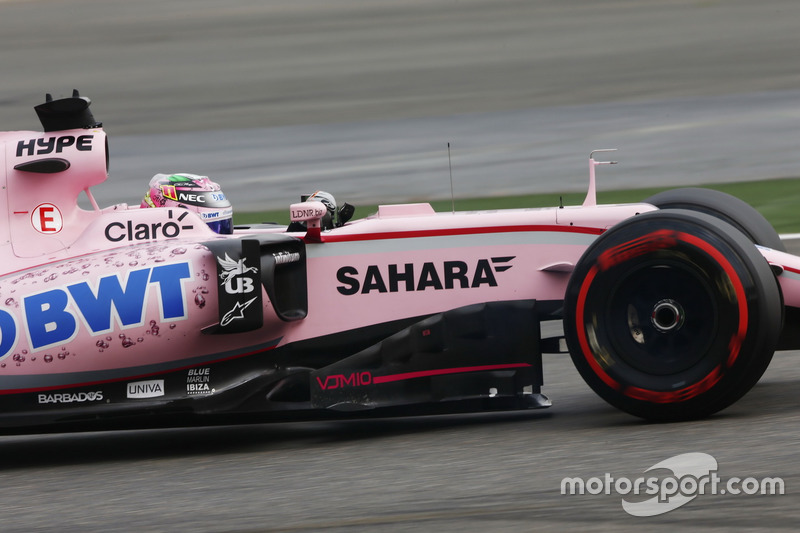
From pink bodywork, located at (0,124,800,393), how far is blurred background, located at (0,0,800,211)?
299 inches

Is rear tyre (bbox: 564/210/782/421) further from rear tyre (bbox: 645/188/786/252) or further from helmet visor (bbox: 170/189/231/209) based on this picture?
helmet visor (bbox: 170/189/231/209)

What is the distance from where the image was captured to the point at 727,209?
6.62 metres

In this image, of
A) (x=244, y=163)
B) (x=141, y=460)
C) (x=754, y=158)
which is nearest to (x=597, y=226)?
(x=141, y=460)

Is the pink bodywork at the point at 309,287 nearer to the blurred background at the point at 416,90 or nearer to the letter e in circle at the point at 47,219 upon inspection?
the letter e in circle at the point at 47,219

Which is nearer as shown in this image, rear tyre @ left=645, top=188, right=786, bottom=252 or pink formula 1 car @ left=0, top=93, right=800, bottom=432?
pink formula 1 car @ left=0, top=93, right=800, bottom=432

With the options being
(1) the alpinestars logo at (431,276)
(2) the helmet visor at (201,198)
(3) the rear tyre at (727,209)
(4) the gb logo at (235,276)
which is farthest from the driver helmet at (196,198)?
(3) the rear tyre at (727,209)

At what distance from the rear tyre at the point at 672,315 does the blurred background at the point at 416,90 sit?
26.2 feet

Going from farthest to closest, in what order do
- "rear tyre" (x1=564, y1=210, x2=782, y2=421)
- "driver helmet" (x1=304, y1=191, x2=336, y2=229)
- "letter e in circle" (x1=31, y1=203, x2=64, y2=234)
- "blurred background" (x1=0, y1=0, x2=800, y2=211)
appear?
1. "blurred background" (x1=0, y1=0, x2=800, y2=211)
2. "driver helmet" (x1=304, y1=191, x2=336, y2=229)
3. "letter e in circle" (x1=31, y1=203, x2=64, y2=234)
4. "rear tyre" (x1=564, y1=210, x2=782, y2=421)

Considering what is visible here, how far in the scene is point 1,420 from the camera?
569 cm

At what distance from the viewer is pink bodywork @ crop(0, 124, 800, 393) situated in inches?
218

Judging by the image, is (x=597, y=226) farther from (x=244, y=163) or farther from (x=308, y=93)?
(x=308, y=93)

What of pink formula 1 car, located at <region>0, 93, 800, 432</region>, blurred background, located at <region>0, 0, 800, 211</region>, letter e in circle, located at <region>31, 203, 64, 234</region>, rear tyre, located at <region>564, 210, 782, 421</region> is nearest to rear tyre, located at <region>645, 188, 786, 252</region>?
pink formula 1 car, located at <region>0, 93, 800, 432</region>

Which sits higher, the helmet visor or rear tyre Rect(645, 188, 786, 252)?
the helmet visor

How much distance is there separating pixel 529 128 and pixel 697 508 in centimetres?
1293
